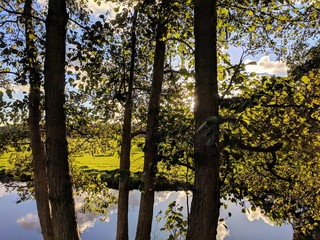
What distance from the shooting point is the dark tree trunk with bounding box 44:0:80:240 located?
4.29 metres

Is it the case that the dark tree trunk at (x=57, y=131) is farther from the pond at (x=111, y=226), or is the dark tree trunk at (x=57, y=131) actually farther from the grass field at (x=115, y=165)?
the pond at (x=111, y=226)

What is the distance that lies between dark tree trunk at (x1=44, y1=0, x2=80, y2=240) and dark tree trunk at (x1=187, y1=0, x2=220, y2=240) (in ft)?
6.09

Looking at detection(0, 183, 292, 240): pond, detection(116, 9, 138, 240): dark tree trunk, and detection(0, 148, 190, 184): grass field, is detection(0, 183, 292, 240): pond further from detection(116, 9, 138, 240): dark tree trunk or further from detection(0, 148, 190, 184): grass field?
detection(116, 9, 138, 240): dark tree trunk

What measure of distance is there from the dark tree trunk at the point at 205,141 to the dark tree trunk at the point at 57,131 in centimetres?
186

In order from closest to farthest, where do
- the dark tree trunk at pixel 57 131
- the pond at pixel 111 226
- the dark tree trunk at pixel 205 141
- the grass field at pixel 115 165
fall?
the dark tree trunk at pixel 205 141 → the dark tree trunk at pixel 57 131 → the grass field at pixel 115 165 → the pond at pixel 111 226

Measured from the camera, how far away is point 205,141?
3.31 metres

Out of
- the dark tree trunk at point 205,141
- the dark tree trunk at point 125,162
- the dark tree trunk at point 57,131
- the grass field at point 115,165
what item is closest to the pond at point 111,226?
the grass field at point 115,165

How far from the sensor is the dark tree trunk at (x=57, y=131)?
4.29 m

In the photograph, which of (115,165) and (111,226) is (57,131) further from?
(115,165)

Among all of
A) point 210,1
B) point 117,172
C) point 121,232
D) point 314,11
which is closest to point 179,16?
point 314,11

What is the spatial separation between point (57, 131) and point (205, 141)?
2101 mm

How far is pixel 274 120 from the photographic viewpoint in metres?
4.50

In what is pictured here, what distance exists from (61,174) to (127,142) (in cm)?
484

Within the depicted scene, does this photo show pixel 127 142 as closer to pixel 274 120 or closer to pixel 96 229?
pixel 274 120
